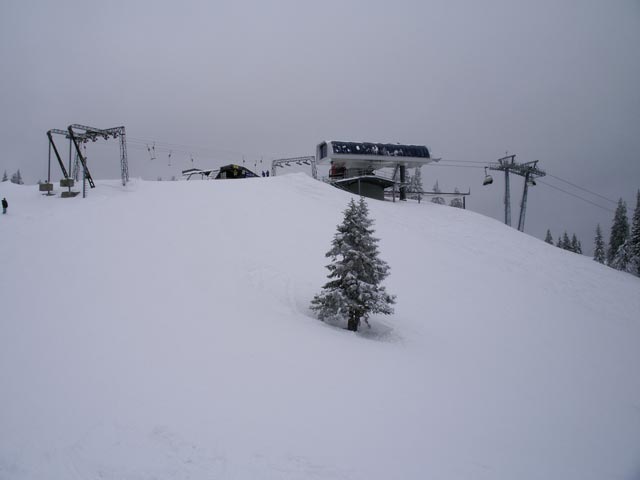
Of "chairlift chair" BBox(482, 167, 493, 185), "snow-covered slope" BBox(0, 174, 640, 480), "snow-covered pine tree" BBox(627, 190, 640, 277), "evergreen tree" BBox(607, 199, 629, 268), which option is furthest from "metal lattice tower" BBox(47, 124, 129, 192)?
"evergreen tree" BBox(607, 199, 629, 268)

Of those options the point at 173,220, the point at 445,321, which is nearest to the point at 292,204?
the point at 173,220

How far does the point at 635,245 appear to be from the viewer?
45.6 m

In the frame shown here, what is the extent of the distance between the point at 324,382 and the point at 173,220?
1697cm

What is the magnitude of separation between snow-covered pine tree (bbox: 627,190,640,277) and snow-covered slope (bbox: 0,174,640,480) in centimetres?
2974

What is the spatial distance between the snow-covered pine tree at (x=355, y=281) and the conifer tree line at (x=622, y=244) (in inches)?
1939

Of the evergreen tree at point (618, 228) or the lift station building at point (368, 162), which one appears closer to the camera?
the lift station building at point (368, 162)

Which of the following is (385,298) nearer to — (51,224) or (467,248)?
(467,248)

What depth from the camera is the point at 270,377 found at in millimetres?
8102

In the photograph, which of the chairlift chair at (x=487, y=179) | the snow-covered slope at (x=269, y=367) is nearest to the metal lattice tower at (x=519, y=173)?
the chairlift chair at (x=487, y=179)

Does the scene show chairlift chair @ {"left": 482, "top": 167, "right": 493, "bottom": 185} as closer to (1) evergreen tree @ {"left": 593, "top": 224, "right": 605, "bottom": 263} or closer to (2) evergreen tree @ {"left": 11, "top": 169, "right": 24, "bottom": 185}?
(1) evergreen tree @ {"left": 593, "top": 224, "right": 605, "bottom": 263}

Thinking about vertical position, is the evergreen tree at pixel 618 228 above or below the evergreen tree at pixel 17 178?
below

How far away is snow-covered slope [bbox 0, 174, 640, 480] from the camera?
20.0 feet

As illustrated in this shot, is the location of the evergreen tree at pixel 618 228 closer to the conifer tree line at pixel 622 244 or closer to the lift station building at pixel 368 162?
the conifer tree line at pixel 622 244

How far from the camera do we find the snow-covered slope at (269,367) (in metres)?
6.08
